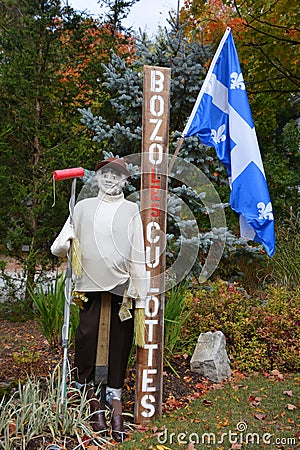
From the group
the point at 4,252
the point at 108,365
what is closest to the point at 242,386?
the point at 108,365

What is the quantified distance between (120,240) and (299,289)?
3160 mm

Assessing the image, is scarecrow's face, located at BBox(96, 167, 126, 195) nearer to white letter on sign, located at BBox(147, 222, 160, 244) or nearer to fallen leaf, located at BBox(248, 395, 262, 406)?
white letter on sign, located at BBox(147, 222, 160, 244)

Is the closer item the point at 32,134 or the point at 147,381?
the point at 147,381

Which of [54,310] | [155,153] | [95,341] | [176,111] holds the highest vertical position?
[176,111]

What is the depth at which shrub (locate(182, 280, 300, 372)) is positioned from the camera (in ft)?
16.6

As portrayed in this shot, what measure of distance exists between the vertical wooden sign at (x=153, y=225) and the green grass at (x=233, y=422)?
0.22 metres

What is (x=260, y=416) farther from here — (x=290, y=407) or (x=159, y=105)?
(x=159, y=105)

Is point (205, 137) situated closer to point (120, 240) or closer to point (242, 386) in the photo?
point (120, 240)

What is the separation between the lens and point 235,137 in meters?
4.18

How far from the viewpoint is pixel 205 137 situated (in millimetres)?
4281

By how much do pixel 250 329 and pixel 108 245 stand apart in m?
2.30

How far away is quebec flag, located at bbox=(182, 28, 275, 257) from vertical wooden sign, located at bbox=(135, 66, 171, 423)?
412 millimetres

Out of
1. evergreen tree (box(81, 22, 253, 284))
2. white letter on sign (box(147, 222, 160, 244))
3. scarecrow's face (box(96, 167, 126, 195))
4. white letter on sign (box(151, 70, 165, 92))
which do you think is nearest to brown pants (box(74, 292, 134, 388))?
white letter on sign (box(147, 222, 160, 244))
